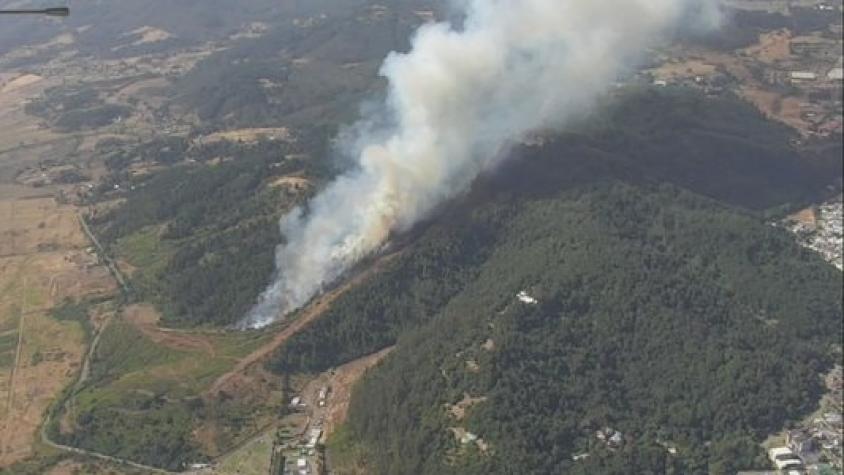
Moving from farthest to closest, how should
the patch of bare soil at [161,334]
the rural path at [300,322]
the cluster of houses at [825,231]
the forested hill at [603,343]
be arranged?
the cluster of houses at [825,231]
the patch of bare soil at [161,334]
the rural path at [300,322]
the forested hill at [603,343]

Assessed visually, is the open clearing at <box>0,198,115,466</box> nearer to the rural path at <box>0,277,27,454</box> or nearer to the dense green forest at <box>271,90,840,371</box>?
the rural path at <box>0,277,27,454</box>

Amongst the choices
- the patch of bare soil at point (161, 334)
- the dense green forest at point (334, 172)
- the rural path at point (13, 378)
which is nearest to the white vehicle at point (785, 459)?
the dense green forest at point (334, 172)

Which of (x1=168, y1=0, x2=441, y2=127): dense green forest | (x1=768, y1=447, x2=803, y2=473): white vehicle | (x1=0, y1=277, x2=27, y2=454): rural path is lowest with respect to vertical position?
(x1=168, y1=0, x2=441, y2=127): dense green forest

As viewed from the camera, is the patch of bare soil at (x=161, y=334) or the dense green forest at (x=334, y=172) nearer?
the patch of bare soil at (x=161, y=334)

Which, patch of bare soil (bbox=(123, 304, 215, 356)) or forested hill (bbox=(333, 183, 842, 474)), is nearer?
forested hill (bbox=(333, 183, 842, 474))

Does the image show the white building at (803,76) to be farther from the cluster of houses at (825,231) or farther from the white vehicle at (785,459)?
the white vehicle at (785,459)

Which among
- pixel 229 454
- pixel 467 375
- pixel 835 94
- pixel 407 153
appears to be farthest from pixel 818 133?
pixel 229 454

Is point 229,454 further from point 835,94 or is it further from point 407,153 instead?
point 835,94

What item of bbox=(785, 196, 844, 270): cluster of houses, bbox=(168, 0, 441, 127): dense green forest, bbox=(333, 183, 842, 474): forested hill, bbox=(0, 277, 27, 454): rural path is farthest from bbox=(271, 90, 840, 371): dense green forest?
bbox=(168, 0, 441, 127): dense green forest
